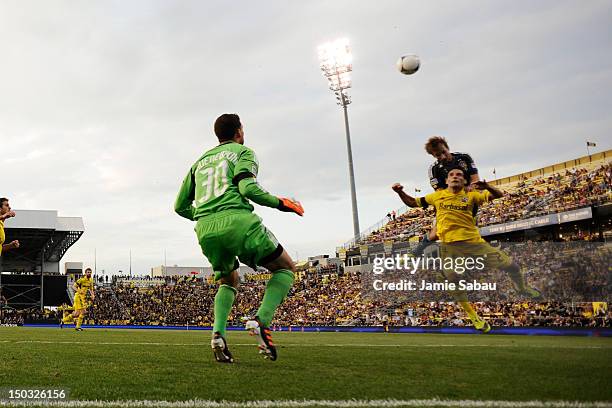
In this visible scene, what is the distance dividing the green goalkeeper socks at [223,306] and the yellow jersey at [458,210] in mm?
4181

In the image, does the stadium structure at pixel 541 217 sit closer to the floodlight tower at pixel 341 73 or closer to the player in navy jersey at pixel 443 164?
the floodlight tower at pixel 341 73

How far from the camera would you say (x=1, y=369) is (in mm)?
4930

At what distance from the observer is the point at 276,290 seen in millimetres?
5418

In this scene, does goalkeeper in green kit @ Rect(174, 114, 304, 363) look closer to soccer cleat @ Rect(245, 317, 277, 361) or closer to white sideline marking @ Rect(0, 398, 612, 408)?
soccer cleat @ Rect(245, 317, 277, 361)

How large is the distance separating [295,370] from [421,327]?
81.9ft

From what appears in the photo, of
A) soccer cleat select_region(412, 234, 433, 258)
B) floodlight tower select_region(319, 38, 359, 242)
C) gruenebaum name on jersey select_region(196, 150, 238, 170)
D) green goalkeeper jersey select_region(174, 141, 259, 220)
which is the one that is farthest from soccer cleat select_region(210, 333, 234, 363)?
floodlight tower select_region(319, 38, 359, 242)

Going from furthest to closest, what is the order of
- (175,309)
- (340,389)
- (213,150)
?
(175,309) → (213,150) → (340,389)

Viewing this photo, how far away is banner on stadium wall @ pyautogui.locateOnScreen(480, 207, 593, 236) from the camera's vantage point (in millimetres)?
26666

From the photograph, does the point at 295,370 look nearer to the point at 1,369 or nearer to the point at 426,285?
the point at 1,369

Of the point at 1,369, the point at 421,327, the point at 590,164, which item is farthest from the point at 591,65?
the point at 590,164

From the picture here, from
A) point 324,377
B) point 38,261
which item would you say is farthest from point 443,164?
point 38,261

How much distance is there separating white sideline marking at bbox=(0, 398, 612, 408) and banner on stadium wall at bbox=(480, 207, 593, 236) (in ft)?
87.3

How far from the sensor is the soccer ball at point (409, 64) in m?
13.6

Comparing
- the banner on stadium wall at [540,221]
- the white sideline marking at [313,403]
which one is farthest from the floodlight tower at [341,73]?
the white sideline marking at [313,403]
